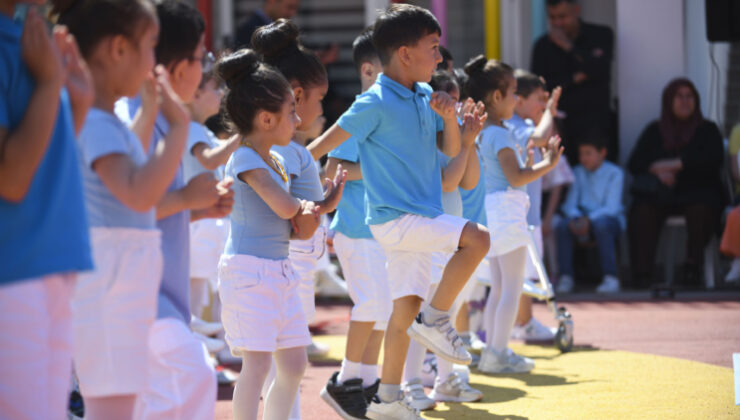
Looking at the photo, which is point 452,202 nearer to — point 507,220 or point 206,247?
point 507,220

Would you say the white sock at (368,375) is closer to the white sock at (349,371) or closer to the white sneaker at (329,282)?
the white sock at (349,371)

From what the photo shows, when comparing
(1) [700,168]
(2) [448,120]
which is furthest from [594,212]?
(2) [448,120]

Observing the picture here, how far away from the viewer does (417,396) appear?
4770 mm

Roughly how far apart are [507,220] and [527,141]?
0.84 metres

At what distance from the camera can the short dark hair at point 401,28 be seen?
4262 mm

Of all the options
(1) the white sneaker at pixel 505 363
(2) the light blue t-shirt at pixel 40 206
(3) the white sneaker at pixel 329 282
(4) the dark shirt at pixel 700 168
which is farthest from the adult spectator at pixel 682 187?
(2) the light blue t-shirt at pixel 40 206

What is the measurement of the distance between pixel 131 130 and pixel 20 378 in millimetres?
792

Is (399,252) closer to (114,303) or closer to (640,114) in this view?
(114,303)

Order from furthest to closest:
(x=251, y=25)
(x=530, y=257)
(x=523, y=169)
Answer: (x=251, y=25), (x=530, y=257), (x=523, y=169)

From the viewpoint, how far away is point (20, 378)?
2188mm

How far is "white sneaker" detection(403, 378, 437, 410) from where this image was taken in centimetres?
473

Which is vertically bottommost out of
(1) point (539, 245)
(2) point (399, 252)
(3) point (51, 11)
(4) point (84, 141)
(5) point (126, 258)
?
(1) point (539, 245)

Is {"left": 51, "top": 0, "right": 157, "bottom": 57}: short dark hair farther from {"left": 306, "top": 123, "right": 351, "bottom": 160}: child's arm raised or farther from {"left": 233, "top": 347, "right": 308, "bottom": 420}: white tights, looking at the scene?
{"left": 306, "top": 123, "right": 351, "bottom": 160}: child's arm raised

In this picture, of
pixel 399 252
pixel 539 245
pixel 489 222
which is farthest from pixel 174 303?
pixel 539 245
